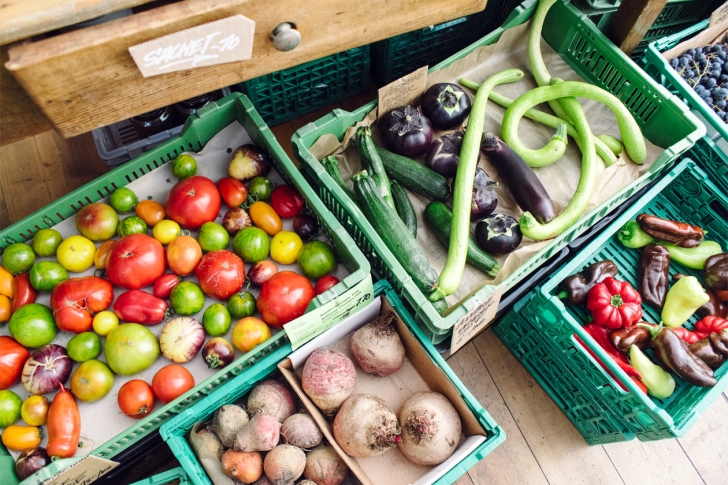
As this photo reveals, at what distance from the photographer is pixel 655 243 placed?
181 cm

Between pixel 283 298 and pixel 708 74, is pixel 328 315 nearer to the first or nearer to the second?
pixel 283 298

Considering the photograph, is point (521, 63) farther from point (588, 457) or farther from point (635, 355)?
point (588, 457)

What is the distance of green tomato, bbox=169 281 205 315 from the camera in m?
1.38

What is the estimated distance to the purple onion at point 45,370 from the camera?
1266mm

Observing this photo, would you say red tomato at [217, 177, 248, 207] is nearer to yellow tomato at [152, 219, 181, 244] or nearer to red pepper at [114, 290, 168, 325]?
yellow tomato at [152, 219, 181, 244]

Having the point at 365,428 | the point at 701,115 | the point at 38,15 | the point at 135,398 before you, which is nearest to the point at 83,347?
the point at 135,398

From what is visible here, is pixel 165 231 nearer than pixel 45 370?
No

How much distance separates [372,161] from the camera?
1.59 metres

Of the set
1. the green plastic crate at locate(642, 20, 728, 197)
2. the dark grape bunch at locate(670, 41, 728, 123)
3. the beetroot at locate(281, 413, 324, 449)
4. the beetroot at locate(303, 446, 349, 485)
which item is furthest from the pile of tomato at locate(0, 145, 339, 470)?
the dark grape bunch at locate(670, 41, 728, 123)

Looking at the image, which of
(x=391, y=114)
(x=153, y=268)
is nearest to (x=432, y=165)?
(x=391, y=114)

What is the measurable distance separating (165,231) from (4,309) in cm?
47

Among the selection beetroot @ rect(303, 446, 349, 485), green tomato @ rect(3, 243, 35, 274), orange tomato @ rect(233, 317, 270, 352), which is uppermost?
green tomato @ rect(3, 243, 35, 274)

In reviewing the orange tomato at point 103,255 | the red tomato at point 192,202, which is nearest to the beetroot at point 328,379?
the red tomato at point 192,202

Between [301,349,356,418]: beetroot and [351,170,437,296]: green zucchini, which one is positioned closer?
[301,349,356,418]: beetroot
